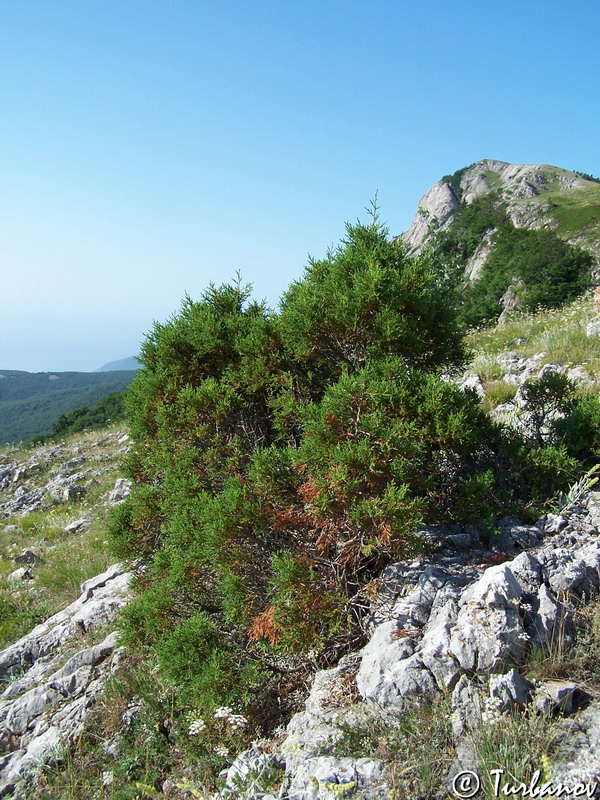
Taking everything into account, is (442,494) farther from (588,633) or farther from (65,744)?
(65,744)

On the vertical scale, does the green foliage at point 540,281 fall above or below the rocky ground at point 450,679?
above

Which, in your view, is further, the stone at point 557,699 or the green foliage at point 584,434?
the green foliage at point 584,434

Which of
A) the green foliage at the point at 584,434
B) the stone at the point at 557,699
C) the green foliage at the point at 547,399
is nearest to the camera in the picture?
the stone at the point at 557,699

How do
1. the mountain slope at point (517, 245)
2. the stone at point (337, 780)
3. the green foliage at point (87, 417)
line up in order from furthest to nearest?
the green foliage at point (87, 417)
the mountain slope at point (517, 245)
the stone at point (337, 780)

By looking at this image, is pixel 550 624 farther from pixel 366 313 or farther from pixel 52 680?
pixel 52 680

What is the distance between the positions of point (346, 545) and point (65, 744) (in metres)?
2.69

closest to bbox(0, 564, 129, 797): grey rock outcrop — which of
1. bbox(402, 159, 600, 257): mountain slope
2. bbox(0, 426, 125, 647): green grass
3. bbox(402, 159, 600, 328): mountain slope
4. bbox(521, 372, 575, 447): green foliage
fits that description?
bbox(0, 426, 125, 647): green grass

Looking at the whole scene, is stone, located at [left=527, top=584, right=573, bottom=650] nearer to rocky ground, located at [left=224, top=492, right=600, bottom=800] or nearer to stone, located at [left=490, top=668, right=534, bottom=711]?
rocky ground, located at [left=224, top=492, right=600, bottom=800]

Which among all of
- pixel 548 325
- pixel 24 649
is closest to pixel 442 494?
pixel 24 649

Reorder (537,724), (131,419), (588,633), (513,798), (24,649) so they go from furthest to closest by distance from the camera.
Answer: (24,649)
(131,419)
(588,633)
(537,724)
(513,798)

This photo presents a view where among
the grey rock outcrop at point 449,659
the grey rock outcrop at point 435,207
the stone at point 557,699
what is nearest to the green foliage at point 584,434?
the grey rock outcrop at point 449,659

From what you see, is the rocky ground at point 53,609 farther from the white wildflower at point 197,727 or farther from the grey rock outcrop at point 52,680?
the white wildflower at point 197,727

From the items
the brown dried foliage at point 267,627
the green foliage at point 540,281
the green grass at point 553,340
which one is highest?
the green foliage at point 540,281

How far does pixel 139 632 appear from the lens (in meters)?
4.41
